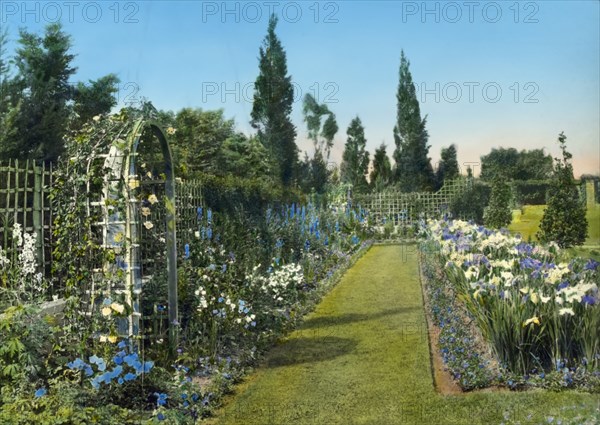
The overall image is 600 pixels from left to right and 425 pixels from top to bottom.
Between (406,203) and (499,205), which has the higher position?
(406,203)

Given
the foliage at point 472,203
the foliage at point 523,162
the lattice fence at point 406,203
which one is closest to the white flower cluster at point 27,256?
the foliage at point 472,203

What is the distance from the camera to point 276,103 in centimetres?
2628

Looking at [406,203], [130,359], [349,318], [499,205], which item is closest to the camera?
[130,359]

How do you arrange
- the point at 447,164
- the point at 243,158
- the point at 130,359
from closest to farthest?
the point at 130,359 < the point at 447,164 < the point at 243,158

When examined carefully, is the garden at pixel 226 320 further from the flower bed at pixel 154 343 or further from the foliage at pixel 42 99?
the foliage at pixel 42 99

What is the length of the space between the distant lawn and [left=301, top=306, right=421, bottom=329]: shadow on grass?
14.7ft

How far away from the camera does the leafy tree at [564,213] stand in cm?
1226

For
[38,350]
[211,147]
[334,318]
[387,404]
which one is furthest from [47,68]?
[387,404]

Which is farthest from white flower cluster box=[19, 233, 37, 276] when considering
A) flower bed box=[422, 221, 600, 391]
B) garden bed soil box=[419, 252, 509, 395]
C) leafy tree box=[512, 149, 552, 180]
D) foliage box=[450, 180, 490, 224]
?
leafy tree box=[512, 149, 552, 180]

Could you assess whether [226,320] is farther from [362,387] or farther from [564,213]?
[564,213]

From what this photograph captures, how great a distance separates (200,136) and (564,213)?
19393 mm

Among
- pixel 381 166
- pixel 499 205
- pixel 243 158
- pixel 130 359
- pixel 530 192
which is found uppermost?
pixel 243 158

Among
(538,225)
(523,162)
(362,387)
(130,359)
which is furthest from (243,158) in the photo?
(130,359)

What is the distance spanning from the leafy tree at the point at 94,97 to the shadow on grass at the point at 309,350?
14.3 meters
